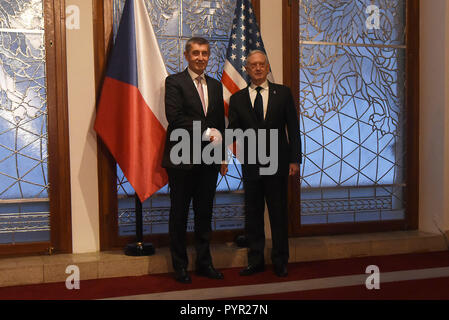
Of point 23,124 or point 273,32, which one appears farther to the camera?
point 273,32

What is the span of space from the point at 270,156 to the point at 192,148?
538 millimetres

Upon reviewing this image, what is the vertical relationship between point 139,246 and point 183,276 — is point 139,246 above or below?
above

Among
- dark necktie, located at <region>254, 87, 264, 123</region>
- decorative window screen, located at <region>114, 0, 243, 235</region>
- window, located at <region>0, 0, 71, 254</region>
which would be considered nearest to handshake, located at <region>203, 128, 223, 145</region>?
dark necktie, located at <region>254, 87, 264, 123</region>

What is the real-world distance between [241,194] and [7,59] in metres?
2.01

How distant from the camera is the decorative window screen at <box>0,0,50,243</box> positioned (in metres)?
3.28

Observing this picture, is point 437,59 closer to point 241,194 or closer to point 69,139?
point 241,194

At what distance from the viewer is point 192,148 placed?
298 cm

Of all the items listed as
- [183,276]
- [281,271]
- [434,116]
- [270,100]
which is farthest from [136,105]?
[434,116]

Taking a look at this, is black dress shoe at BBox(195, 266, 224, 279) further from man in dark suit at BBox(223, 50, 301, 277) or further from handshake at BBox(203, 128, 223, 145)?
handshake at BBox(203, 128, 223, 145)

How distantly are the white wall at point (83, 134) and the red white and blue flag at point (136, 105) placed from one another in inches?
8.1

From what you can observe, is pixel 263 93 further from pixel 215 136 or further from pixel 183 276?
pixel 183 276

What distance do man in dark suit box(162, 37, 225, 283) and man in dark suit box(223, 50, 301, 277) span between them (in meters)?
0.19

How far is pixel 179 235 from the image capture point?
3.00 meters

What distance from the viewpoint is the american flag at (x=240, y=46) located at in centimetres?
346
